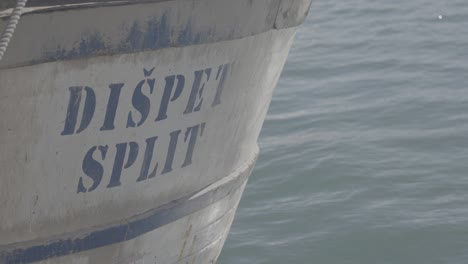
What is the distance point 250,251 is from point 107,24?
3951 millimetres

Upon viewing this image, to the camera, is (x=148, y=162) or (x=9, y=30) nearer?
(x=9, y=30)

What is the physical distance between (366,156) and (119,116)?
520 centimetres

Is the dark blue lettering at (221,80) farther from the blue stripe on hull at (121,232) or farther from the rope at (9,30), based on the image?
the rope at (9,30)

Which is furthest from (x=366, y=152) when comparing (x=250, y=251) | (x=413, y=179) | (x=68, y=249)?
(x=68, y=249)

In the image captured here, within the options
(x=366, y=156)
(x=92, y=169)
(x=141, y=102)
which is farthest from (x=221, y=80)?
(x=366, y=156)

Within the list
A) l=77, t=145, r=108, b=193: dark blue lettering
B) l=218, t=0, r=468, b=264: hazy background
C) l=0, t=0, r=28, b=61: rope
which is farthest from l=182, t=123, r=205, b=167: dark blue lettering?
l=218, t=0, r=468, b=264: hazy background

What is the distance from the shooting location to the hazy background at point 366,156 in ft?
21.7

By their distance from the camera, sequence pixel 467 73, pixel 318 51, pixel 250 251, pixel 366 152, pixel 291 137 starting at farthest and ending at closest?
1. pixel 318 51
2. pixel 467 73
3. pixel 291 137
4. pixel 366 152
5. pixel 250 251

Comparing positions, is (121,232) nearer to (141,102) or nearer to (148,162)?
(148,162)

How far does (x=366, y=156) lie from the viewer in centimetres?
794

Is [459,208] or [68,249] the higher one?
[68,249]

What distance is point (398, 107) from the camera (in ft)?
29.3

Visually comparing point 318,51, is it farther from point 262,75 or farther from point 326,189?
point 262,75

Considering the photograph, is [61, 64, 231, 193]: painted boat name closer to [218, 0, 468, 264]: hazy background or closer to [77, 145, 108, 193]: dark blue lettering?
[77, 145, 108, 193]: dark blue lettering
